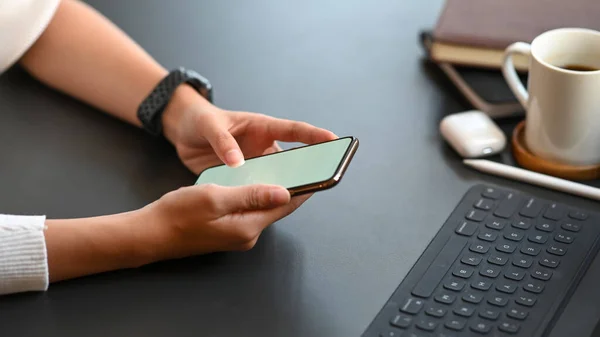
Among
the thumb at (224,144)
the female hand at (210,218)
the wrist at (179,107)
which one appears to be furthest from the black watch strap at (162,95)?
the female hand at (210,218)

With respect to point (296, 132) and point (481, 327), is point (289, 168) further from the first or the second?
point (481, 327)

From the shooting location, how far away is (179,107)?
106cm

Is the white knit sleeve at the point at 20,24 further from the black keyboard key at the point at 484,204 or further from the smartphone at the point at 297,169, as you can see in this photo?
the black keyboard key at the point at 484,204

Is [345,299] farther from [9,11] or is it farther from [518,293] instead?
[9,11]

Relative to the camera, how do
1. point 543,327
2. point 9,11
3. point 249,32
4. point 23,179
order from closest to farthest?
point 543,327, point 23,179, point 9,11, point 249,32

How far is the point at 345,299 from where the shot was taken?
81 centimetres

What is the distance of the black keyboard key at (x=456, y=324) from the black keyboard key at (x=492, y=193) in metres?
0.21

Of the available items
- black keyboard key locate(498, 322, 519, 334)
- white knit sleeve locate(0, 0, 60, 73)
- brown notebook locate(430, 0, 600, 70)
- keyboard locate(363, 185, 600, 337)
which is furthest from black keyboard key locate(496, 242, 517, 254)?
white knit sleeve locate(0, 0, 60, 73)

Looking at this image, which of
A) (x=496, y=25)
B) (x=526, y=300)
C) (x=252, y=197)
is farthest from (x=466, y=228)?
(x=496, y=25)

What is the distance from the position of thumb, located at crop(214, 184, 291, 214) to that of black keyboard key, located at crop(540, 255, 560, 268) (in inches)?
A: 10.7

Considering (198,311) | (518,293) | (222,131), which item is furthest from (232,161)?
(518,293)

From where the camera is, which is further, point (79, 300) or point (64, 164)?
point (64, 164)

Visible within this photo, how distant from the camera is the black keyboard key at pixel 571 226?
872 mm

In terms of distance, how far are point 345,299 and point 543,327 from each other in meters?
0.19
